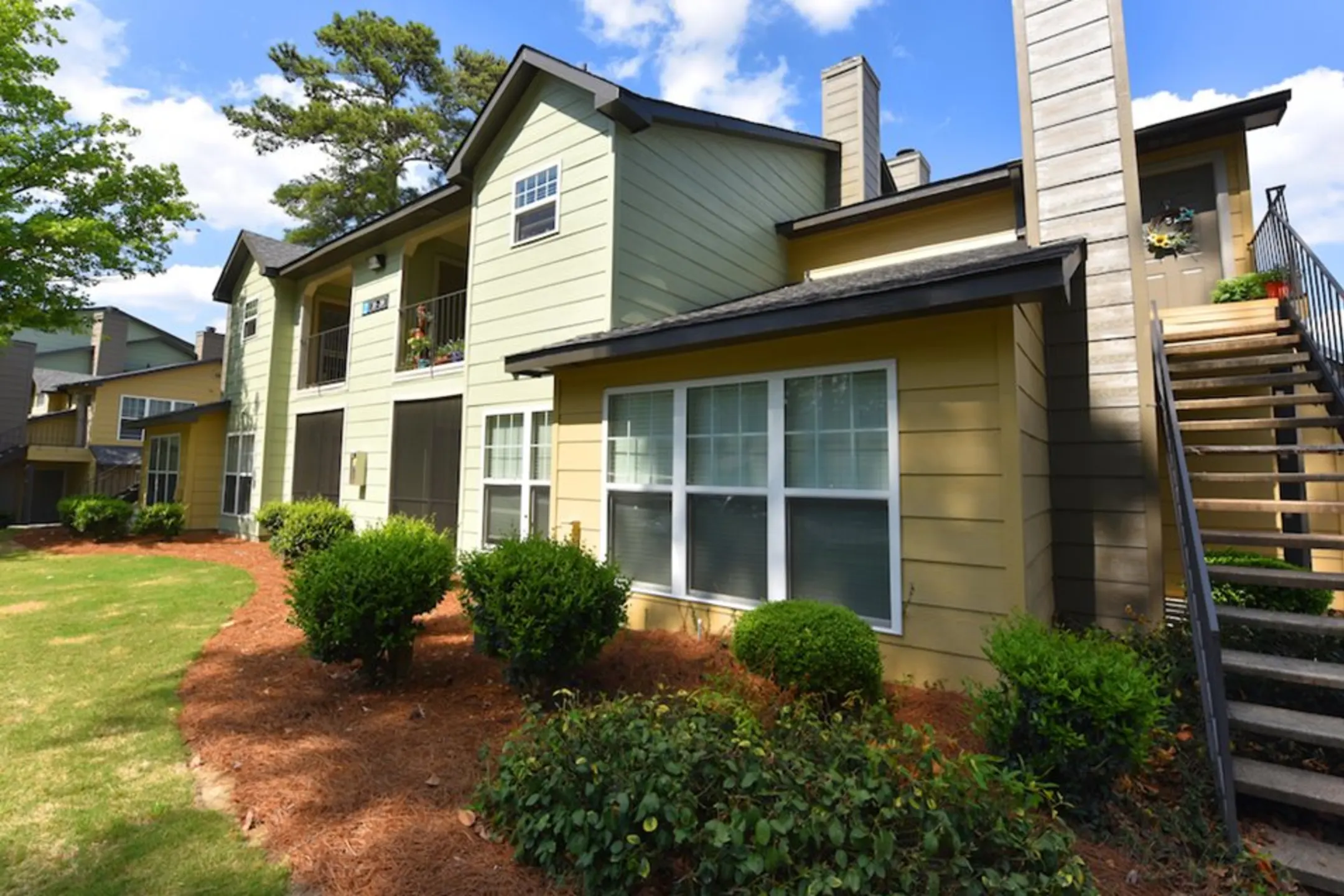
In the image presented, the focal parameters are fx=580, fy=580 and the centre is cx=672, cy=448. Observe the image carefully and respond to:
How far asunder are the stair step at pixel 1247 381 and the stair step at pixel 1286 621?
2408 millimetres

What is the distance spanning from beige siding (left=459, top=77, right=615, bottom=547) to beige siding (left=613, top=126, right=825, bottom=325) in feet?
0.93

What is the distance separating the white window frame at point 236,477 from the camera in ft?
42.8

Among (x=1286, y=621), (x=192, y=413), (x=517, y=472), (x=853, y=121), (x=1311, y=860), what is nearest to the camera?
(x=1311, y=860)

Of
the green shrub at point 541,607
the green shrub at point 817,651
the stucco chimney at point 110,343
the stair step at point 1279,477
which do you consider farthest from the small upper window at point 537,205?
the stucco chimney at point 110,343

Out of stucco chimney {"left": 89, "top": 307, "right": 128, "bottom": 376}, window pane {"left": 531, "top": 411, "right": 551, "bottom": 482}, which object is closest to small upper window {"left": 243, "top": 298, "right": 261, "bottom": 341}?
window pane {"left": 531, "top": 411, "right": 551, "bottom": 482}

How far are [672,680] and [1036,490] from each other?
3201 millimetres

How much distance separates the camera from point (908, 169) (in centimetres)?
1248

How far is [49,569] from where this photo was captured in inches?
369

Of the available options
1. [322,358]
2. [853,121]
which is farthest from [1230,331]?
[322,358]

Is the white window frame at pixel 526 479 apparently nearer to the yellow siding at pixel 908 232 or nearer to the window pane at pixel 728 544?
the window pane at pixel 728 544

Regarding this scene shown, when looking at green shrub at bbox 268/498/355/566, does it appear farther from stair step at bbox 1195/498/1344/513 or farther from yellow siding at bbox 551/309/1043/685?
stair step at bbox 1195/498/1344/513

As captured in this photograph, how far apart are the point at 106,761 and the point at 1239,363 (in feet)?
28.5

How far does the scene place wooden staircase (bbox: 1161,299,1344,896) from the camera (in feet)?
8.78

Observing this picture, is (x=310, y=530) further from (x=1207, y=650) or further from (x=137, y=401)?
(x=137, y=401)
